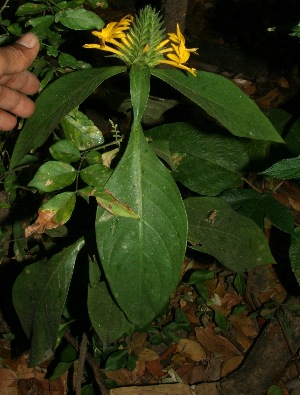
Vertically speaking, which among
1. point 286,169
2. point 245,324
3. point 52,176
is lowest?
point 245,324

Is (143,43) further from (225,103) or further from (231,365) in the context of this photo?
(231,365)

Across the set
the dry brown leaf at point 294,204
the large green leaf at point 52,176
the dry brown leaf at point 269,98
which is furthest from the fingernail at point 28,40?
the dry brown leaf at point 269,98

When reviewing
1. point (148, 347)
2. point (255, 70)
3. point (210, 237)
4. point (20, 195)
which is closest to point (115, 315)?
point (210, 237)

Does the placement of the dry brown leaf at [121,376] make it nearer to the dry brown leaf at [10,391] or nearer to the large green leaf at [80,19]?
the dry brown leaf at [10,391]

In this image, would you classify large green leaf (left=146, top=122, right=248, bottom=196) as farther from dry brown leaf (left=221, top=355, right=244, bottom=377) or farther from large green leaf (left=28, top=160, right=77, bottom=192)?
dry brown leaf (left=221, top=355, right=244, bottom=377)

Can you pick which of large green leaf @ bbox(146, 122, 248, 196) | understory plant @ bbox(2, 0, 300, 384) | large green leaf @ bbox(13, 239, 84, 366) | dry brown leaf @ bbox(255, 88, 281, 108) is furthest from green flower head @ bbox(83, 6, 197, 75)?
dry brown leaf @ bbox(255, 88, 281, 108)

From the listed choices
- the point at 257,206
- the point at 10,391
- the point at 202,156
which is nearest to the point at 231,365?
the point at 10,391
